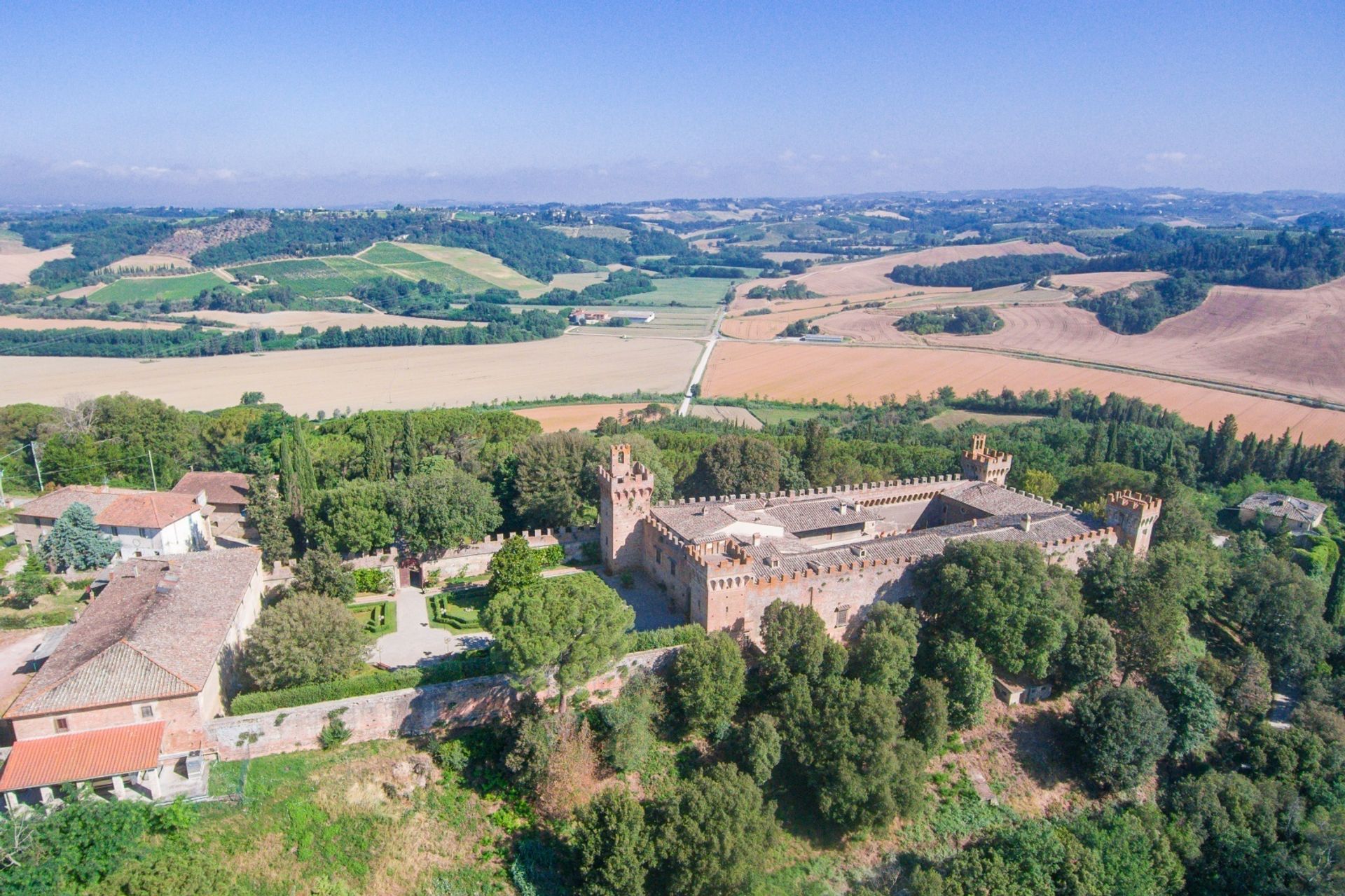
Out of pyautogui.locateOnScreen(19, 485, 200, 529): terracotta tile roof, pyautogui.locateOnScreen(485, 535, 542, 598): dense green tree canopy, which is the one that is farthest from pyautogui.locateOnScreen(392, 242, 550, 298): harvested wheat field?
pyautogui.locateOnScreen(485, 535, 542, 598): dense green tree canopy

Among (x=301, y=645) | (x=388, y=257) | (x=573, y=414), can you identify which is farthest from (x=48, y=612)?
(x=388, y=257)

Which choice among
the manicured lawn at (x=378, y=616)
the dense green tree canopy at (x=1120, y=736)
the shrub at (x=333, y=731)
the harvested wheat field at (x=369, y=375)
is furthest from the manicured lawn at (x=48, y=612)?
the harvested wheat field at (x=369, y=375)

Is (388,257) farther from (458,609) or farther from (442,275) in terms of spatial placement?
(458,609)

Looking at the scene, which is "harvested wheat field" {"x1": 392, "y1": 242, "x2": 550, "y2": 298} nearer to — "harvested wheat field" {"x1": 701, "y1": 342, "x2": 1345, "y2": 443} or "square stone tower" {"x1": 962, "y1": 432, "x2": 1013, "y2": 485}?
"harvested wheat field" {"x1": 701, "y1": 342, "x2": 1345, "y2": 443}

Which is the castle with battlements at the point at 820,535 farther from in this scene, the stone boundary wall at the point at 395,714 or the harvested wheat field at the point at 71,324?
the harvested wheat field at the point at 71,324

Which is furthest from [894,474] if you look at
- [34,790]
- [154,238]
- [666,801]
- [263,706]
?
[154,238]

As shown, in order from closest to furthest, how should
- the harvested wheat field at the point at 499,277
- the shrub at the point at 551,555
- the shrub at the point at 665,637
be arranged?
the shrub at the point at 665,637 → the shrub at the point at 551,555 → the harvested wheat field at the point at 499,277
